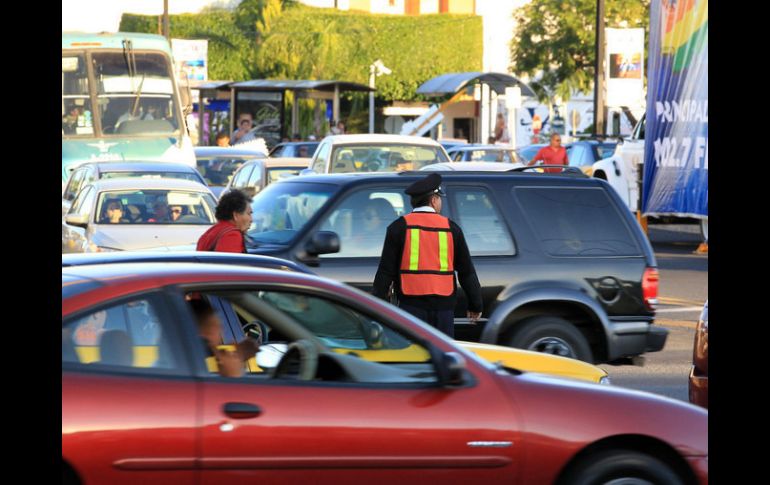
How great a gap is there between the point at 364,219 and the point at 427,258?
1.53 m

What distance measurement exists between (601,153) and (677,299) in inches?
572

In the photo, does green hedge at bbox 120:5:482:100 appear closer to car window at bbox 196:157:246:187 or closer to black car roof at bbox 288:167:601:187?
car window at bbox 196:157:246:187

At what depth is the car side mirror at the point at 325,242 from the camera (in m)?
10.1

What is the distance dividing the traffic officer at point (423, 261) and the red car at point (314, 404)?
9.81 feet

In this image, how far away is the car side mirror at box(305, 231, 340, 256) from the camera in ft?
33.2

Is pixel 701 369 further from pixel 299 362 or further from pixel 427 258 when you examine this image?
pixel 299 362

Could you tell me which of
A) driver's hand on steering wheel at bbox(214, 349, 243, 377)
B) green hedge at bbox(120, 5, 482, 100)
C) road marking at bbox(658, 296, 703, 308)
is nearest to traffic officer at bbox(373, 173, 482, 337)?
driver's hand on steering wheel at bbox(214, 349, 243, 377)

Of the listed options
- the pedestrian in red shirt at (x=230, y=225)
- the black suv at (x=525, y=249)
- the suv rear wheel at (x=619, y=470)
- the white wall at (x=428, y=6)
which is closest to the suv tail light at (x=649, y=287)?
the black suv at (x=525, y=249)

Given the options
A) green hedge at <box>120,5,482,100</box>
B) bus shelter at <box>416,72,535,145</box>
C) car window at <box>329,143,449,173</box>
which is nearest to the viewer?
car window at <box>329,143,449,173</box>

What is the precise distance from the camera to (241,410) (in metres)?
5.63

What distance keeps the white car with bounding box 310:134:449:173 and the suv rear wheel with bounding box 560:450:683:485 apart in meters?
13.1
